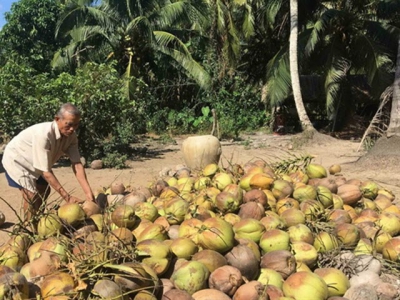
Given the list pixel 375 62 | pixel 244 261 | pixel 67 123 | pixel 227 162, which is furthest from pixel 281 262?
pixel 375 62

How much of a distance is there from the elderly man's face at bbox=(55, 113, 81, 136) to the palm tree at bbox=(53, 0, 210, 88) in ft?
38.9

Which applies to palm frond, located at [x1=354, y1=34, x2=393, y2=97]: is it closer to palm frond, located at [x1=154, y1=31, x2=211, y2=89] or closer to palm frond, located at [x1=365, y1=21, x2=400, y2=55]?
palm frond, located at [x1=365, y1=21, x2=400, y2=55]

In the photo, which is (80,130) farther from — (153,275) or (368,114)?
(368,114)

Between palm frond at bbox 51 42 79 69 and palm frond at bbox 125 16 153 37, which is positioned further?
palm frond at bbox 51 42 79 69

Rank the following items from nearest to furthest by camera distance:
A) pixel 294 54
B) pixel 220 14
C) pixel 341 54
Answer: pixel 294 54, pixel 341 54, pixel 220 14

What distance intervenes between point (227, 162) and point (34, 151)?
4832 millimetres

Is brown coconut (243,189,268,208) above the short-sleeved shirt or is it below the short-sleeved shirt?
below

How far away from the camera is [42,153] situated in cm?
351

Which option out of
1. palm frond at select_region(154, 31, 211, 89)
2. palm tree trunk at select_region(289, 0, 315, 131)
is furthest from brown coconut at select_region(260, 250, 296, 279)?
palm frond at select_region(154, 31, 211, 89)

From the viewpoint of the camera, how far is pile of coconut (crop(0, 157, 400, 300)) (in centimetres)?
176

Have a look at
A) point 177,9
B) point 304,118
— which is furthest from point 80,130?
point 177,9

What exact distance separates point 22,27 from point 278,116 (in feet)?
40.9

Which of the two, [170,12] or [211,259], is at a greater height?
[170,12]

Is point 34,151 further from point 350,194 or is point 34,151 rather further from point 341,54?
point 341,54
